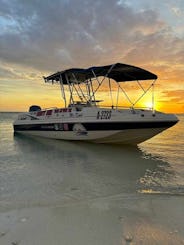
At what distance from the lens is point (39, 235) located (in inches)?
107

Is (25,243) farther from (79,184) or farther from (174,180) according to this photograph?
(174,180)

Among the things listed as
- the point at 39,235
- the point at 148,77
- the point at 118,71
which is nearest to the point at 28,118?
the point at 118,71

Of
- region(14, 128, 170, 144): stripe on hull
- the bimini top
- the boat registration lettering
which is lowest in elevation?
region(14, 128, 170, 144): stripe on hull

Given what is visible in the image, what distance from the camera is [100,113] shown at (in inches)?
369

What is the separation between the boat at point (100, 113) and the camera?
28.7 ft

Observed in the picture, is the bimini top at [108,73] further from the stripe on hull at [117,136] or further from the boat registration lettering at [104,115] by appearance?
the stripe on hull at [117,136]

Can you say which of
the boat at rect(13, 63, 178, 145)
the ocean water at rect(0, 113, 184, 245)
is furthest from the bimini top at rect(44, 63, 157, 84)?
the ocean water at rect(0, 113, 184, 245)

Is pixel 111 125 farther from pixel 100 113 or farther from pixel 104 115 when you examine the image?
pixel 100 113

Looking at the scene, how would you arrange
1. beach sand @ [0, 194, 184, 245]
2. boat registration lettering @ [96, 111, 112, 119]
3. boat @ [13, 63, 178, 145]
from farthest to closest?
boat registration lettering @ [96, 111, 112, 119] < boat @ [13, 63, 178, 145] < beach sand @ [0, 194, 184, 245]

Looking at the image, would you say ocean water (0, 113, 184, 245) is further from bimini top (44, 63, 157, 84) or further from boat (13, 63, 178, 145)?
bimini top (44, 63, 157, 84)

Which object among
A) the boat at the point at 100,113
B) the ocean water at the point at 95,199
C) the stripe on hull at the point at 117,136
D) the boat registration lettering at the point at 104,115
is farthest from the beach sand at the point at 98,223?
the boat registration lettering at the point at 104,115

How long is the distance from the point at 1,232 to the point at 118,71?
26.4ft

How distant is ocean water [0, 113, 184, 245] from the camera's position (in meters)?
2.74

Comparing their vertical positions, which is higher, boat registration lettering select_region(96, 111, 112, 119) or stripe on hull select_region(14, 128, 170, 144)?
boat registration lettering select_region(96, 111, 112, 119)
